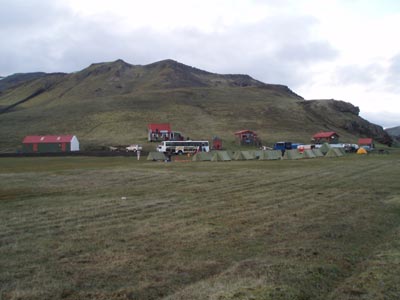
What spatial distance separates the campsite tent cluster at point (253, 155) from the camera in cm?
4944

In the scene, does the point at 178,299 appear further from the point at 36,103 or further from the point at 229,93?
the point at 36,103

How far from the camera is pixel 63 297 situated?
670 centimetres

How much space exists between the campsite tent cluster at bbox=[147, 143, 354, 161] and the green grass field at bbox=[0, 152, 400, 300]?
29984mm

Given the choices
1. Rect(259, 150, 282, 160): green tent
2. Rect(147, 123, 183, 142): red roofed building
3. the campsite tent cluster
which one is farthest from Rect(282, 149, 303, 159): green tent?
Rect(147, 123, 183, 142): red roofed building

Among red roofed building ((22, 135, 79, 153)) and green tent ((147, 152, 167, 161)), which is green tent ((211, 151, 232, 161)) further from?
red roofed building ((22, 135, 79, 153))

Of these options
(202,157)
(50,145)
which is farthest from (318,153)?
(50,145)

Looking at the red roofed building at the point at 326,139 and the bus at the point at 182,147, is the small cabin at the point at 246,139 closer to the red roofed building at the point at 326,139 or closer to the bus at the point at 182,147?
the red roofed building at the point at 326,139

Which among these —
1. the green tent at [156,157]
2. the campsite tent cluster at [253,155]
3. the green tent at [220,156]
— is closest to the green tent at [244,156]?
the campsite tent cluster at [253,155]

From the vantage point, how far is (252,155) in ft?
172

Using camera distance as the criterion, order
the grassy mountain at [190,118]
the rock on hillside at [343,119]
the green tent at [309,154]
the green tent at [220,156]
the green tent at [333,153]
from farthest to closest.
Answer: the rock on hillside at [343,119], the grassy mountain at [190,118], the green tent at [333,153], the green tent at [309,154], the green tent at [220,156]

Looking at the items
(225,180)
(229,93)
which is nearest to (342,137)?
(229,93)

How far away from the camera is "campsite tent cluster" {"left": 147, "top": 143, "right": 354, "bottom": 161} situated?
1946 inches

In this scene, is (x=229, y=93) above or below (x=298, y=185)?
above

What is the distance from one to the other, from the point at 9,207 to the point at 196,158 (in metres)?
35.1
